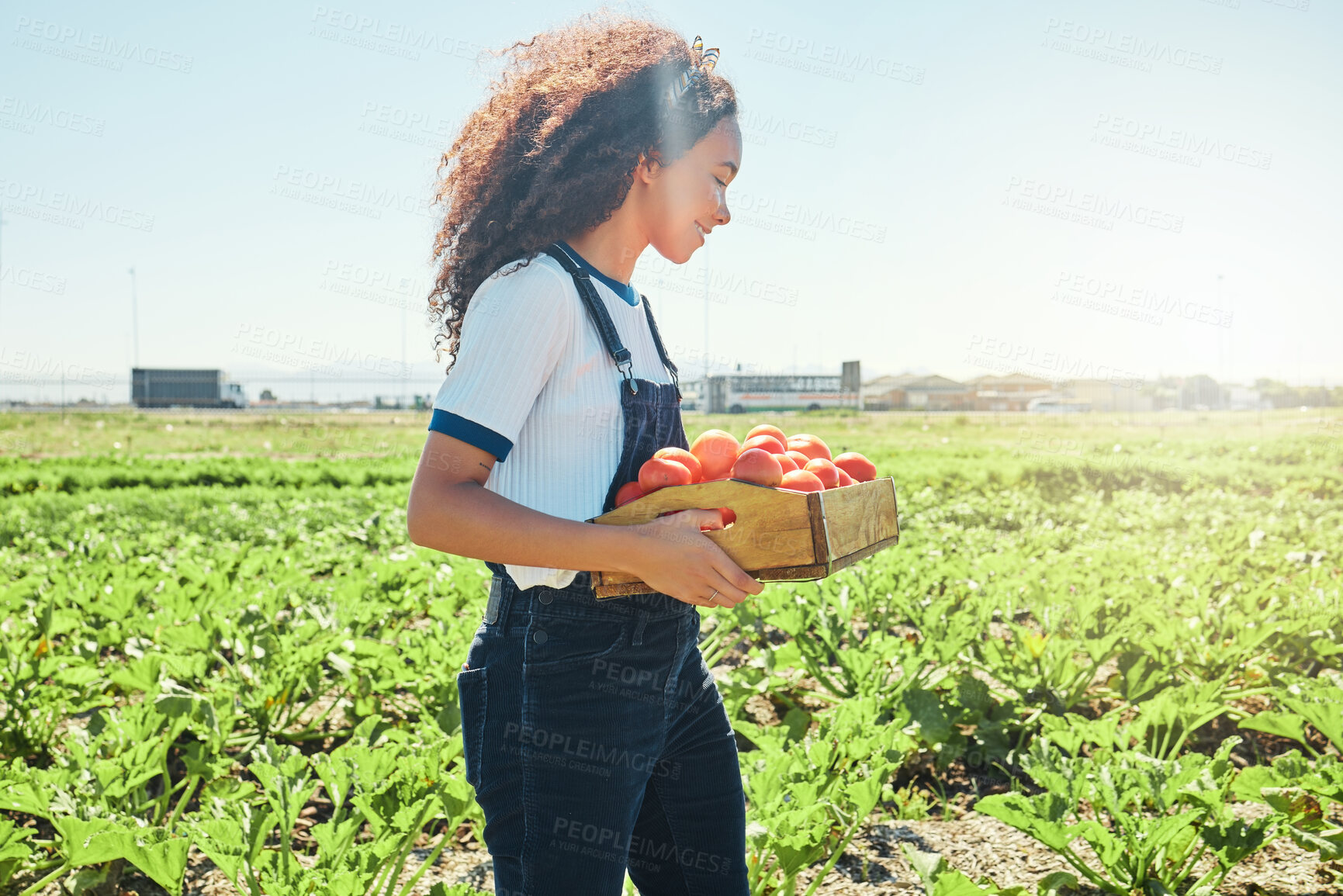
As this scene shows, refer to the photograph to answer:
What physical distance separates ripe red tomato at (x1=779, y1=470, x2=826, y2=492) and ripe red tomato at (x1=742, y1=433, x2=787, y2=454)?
0.15 metres

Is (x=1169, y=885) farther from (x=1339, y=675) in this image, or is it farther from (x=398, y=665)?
(x=398, y=665)

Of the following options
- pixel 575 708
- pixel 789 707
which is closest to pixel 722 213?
pixel 575 708

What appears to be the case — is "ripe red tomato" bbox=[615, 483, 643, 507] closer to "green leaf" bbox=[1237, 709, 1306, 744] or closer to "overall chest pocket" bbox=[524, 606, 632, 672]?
"overall chest pocket" bbox=[524, 606, 632, 672]

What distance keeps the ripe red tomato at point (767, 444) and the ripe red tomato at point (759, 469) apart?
18 centimetres

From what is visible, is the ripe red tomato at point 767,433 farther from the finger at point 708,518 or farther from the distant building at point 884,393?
the distant building at point 884,393

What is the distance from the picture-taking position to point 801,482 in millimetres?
1413

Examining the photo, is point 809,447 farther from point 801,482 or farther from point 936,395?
point 936,395

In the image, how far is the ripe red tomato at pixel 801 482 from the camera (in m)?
1.41

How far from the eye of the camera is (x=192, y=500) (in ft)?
30.6

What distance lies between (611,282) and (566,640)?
0.60m

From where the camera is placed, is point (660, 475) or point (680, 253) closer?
point (660, 475)

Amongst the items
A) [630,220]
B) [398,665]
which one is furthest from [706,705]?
[398,665]

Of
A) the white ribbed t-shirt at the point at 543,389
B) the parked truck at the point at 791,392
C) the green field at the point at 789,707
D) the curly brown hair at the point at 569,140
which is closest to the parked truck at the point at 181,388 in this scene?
the parked truck at the point at 791,392

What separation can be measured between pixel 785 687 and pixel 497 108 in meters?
2.91
